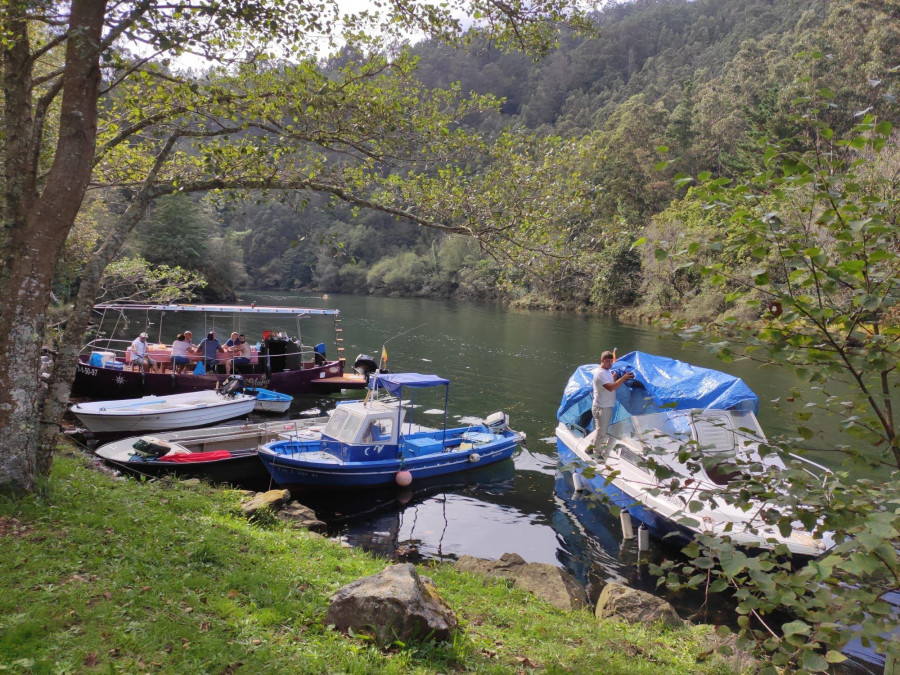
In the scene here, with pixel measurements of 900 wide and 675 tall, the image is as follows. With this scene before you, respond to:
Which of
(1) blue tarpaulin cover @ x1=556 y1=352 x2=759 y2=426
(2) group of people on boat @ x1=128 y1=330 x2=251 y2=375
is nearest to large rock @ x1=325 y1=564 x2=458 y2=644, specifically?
(1) blue tarpaulin cover @ x1=556 y1=352 x2=759 y2=426

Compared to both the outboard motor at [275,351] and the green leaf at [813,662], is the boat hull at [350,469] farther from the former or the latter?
the green leaf at [813,662]

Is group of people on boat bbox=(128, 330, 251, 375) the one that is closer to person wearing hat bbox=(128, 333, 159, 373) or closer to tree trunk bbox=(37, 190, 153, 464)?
person wearing hat bbox=(128, 333, 159, 373)

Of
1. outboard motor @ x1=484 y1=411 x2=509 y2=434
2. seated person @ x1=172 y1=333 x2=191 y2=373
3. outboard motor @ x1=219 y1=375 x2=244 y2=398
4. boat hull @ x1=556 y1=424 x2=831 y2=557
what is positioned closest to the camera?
boat hull @ x1=556 y1=424 x2=831 y2=557

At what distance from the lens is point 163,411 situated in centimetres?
1609

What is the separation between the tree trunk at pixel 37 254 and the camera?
6.25 m

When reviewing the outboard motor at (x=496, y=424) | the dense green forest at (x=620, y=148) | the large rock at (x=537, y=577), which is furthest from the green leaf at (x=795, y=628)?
the outboard motor at (x=496, y=424)

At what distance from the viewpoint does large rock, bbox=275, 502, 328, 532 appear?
1035 cm

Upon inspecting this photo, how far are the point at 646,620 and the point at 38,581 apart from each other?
22.3 feet

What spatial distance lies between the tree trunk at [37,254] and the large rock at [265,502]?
3736mm

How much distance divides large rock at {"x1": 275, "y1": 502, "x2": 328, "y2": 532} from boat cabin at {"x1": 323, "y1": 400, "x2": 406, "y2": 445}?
2.38 meters

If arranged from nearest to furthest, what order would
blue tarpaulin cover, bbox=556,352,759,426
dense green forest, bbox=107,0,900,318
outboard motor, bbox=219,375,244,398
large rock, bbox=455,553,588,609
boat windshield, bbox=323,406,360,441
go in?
dense green forest, bbox=107,0,900,318 < large rock, bbox=455,553,588,609 < blue tarpaulin cover, bbox=556,352,759,426 < boat windshield, bbox=323,406,360,441 < outboard motor, bbox=219,375,244,398

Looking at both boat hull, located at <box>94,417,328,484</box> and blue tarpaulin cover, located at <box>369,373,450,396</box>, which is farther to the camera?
blue tarpaulin cover, located at <box>369,373,450,396</box>

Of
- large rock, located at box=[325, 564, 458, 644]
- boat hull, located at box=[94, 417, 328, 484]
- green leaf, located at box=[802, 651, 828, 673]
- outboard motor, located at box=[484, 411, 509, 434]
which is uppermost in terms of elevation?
green leaf, located at box=[802, 651, 828, 673]

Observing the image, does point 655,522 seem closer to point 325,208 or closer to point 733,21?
point 325,208
